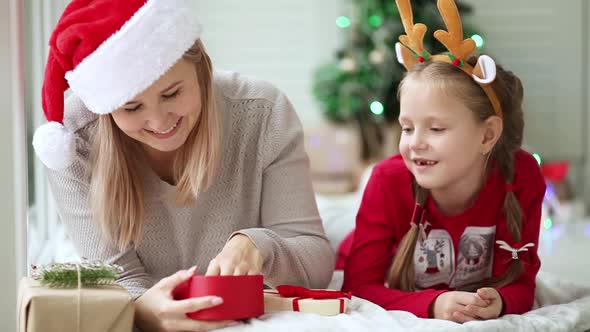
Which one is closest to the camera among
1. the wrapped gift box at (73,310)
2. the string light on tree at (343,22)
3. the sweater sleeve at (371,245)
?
the wrapped gift box at (73,310)

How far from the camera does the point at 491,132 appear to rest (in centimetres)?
173

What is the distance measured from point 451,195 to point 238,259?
54 cm

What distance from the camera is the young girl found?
1.68 metres

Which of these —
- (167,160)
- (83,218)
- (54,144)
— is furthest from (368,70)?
(54,144)

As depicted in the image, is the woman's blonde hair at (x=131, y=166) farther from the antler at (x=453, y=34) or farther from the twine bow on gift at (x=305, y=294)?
the antler at (x=453, y=34)

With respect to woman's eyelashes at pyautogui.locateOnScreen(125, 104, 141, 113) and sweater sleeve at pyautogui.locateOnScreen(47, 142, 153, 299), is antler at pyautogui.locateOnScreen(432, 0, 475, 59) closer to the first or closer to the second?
woman's eyelashes at pyautogui.locateOnScreen(125, 104, 141, 113)

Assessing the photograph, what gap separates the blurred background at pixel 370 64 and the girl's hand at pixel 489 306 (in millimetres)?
2872

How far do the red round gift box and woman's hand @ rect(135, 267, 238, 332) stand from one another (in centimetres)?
1

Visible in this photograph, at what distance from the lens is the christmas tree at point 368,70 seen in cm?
464

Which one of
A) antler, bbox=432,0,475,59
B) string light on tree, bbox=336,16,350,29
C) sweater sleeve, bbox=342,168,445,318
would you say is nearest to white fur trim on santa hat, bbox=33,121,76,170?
sweater sleeve, bbox=342,168,445,318

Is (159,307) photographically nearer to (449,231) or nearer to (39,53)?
(449,231)

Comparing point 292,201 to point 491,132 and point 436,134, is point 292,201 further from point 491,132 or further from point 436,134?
point 491,132

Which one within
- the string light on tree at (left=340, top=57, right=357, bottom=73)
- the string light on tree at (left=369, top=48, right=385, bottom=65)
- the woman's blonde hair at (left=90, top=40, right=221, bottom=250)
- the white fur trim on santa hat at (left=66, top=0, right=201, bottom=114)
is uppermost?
the string light on tree at (left=369, top=48, right=385, bottom=65)

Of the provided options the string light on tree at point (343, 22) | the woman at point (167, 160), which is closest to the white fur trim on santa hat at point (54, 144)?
the woman at point (167, 160)
